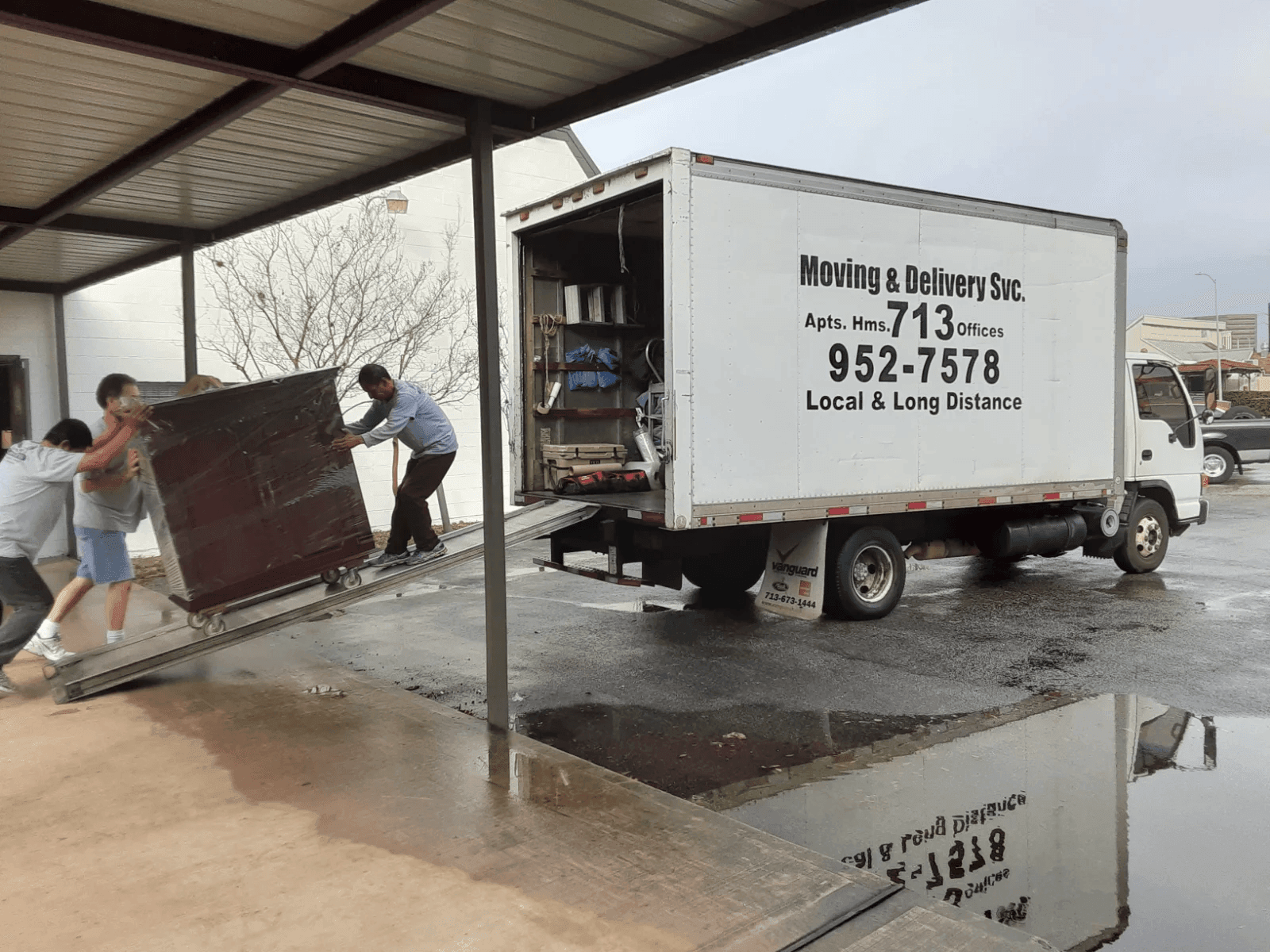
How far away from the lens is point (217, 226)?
880 centimetres

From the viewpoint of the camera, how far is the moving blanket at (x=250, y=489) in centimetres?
596

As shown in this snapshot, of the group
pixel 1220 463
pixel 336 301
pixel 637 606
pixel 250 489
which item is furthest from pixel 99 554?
pixel 1220 463

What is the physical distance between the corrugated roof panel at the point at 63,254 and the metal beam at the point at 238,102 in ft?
3.33

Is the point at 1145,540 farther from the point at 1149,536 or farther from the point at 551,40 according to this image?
the point at 551,40

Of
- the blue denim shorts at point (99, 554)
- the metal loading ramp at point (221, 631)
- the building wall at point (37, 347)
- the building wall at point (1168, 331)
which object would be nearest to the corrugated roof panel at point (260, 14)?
the metal loading ramp at point (221, 631)

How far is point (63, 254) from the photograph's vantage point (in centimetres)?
1003

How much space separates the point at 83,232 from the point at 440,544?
14.5 feet

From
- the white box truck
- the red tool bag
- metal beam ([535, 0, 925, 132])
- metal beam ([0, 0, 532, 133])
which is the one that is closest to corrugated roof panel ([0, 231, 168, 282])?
the white box truck

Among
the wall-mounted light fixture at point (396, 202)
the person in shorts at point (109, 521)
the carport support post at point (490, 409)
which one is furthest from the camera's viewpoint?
the wall-mounted light fixture at point (396, 202)

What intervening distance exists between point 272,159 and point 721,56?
3435mm

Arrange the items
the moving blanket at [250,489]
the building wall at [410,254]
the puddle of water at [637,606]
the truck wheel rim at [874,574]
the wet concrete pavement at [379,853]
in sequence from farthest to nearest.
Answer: the building wall at [410,254], the puddle of water at [637,606], the truck wheel rim at [874,574], the moving blanket at [250,489], the wet concrete pavement at [379,853]

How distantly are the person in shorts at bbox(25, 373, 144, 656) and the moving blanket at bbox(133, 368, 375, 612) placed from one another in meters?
0.81

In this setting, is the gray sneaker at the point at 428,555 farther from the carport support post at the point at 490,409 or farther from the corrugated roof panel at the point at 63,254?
the corrugated roof panel at the point at 63,254

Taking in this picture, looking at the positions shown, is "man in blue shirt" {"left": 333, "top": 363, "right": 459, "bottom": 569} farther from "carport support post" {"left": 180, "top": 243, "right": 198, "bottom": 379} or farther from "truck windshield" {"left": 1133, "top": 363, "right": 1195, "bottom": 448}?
"truck windshield" {"left": 1133, "top": 363, "right": 1195, "bottom": 448}
